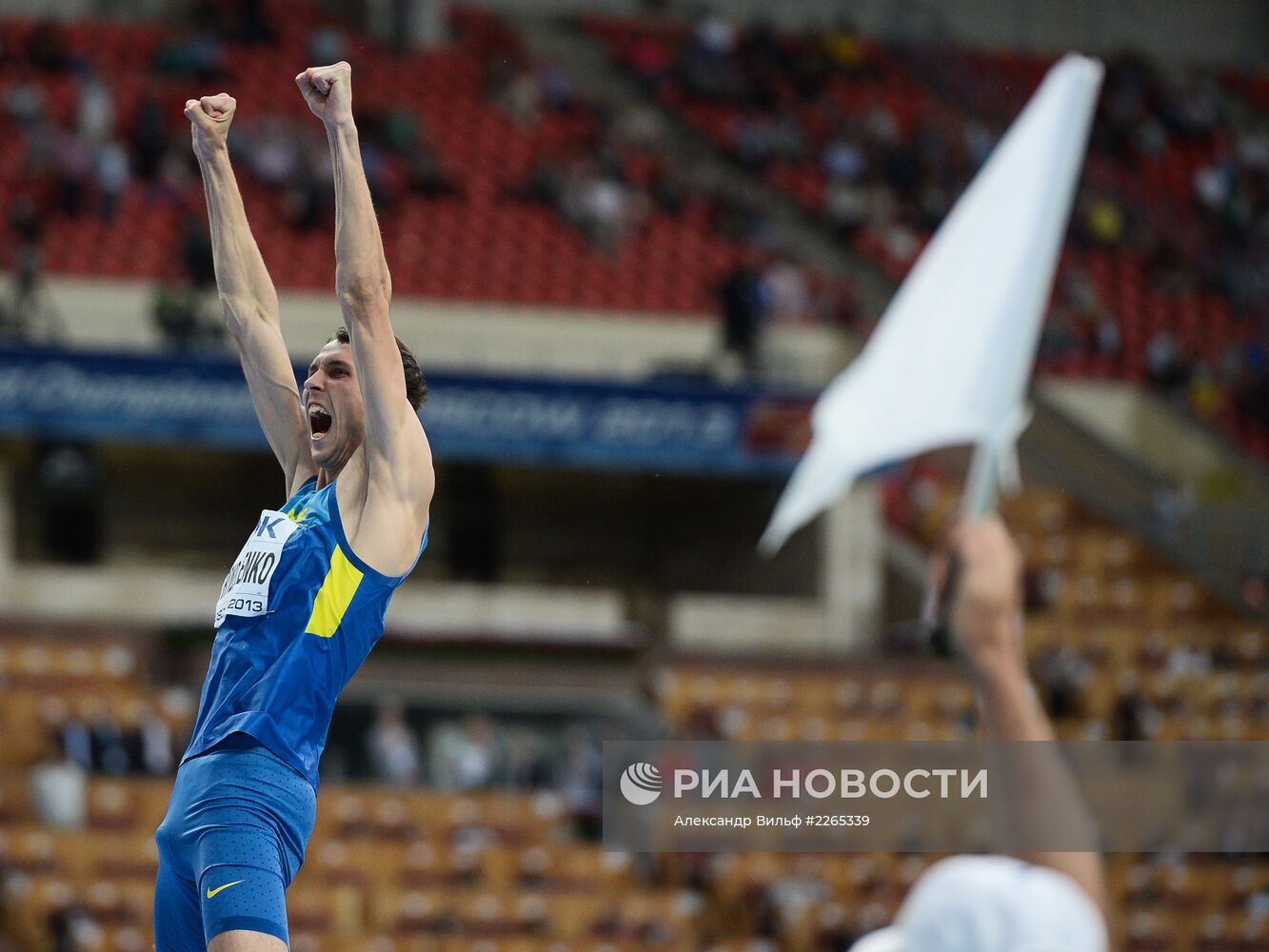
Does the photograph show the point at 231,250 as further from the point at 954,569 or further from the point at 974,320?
the point at 954,569

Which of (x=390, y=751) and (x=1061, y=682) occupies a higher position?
(x=1061, y=682)

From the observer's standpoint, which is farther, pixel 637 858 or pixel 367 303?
pixel 637 858

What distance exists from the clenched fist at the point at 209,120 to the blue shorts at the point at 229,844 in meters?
1.70

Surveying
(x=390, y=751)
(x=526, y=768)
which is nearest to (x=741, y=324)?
(x=526, y=768)

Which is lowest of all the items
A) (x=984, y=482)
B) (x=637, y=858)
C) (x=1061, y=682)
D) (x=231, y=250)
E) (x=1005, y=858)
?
(x=1005, y=858)

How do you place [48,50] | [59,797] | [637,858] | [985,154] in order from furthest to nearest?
[985,154]
[48,50]
[637,858]
[59,797]

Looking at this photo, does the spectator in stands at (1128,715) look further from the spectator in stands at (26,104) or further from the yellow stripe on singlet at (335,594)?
the yellow stripe on singlet at (335,594)

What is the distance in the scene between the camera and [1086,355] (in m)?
27.4

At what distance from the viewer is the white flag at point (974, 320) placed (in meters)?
2.57

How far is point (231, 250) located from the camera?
19.4 ft

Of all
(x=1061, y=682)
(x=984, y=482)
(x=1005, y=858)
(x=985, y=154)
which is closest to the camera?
(x=1005, y=858)

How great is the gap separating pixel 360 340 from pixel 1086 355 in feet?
76.4

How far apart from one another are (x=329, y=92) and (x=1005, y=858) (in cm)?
339

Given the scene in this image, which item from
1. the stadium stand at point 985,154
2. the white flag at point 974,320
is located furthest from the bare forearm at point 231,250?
the stadium stand at point 985,154
